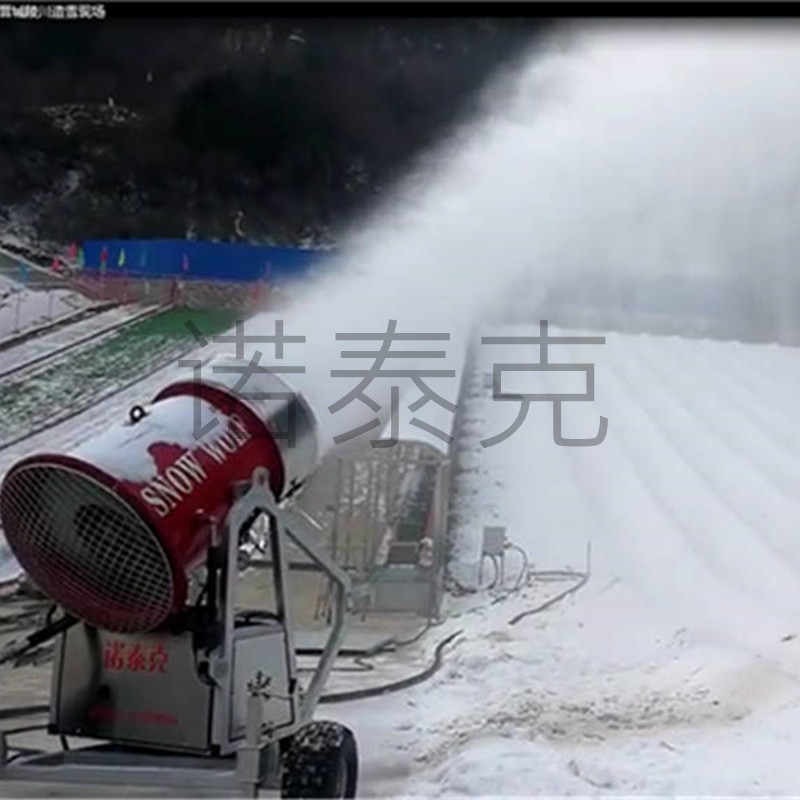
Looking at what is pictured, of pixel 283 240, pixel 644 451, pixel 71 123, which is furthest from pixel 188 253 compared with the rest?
pixel 644 451

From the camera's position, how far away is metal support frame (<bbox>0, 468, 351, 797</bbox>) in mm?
1736

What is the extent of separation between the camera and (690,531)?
6.34 ft

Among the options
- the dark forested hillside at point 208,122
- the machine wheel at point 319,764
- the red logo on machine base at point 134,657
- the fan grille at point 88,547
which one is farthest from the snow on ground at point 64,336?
the machine wheel at point 319,764

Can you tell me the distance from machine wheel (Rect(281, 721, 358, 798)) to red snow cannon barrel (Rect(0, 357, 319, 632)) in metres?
0.28

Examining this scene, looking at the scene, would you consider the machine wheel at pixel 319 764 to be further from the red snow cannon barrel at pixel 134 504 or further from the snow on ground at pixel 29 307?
the snow on ground at pixel 29 307

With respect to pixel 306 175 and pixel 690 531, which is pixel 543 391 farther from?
pixel 306 175

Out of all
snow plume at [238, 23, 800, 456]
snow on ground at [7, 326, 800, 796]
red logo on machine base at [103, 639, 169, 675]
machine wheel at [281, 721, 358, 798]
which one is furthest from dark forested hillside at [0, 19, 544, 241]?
machine wheel at [281, 721, 358, 798]

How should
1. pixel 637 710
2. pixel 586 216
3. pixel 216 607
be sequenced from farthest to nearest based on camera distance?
1. pixel 586 216
2. pixel 637 710
3. pixel 216 607

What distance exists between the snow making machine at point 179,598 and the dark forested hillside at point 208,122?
32 centimetres

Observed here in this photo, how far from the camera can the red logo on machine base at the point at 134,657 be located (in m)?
1.79

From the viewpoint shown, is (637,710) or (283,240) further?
(283,240)

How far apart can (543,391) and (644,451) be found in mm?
173

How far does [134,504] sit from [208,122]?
2.32 feet

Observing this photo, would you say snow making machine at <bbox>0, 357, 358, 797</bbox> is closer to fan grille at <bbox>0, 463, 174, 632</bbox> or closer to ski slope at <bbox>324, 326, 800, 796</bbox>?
fan grille at <bbox>0, 463, 174, 632</bbox>
